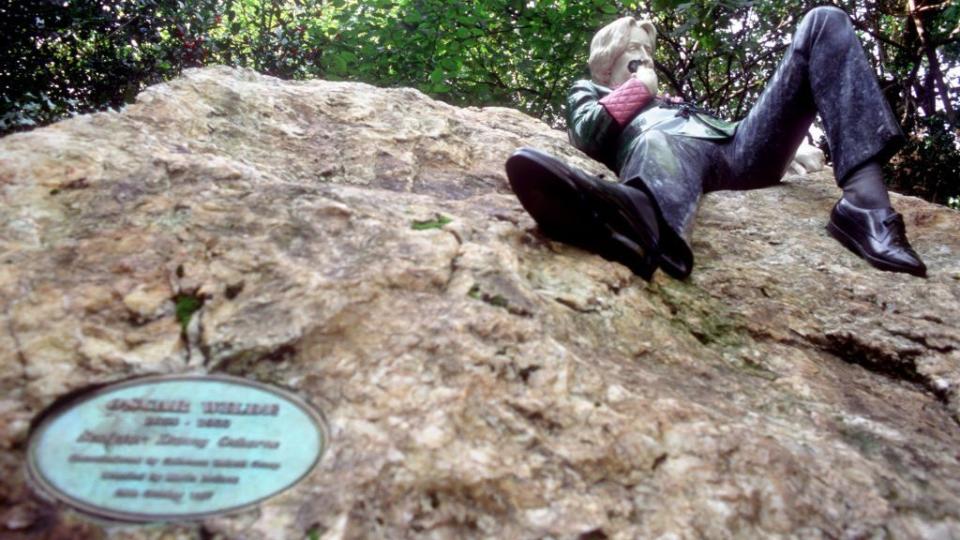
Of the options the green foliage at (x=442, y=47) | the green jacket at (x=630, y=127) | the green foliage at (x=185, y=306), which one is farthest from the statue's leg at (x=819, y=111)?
the green foliage at (x=185, y=306)

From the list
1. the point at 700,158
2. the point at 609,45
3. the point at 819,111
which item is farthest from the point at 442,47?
the point at 819,111

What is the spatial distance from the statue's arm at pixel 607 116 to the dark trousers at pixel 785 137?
33 cm

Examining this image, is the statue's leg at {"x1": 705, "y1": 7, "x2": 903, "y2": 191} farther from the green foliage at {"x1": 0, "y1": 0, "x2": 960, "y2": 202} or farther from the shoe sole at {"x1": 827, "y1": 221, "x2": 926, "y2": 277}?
the green foliage at {"x1": 0, "y1": 0, "x2": 960, "y2": 202}

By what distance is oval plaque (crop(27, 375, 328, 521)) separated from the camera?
1.37 metres

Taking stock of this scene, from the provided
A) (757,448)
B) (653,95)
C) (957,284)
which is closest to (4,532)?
(757,448)

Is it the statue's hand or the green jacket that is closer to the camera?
the green jacket

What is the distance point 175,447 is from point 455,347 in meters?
0.63

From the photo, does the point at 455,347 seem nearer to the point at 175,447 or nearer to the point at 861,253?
the point at 175,447

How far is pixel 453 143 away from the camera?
10.7 ft

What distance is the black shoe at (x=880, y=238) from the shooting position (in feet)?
8.85

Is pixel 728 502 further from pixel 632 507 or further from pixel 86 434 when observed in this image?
pixel 86 434

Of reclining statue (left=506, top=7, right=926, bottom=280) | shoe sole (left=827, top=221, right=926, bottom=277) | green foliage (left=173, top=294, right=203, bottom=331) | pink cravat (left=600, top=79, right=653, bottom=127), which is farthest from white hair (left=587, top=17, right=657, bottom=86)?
green foliage (left=173, top=294, right=203, bottom=331)

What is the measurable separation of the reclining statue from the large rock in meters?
0.12

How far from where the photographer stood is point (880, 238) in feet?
9.04
